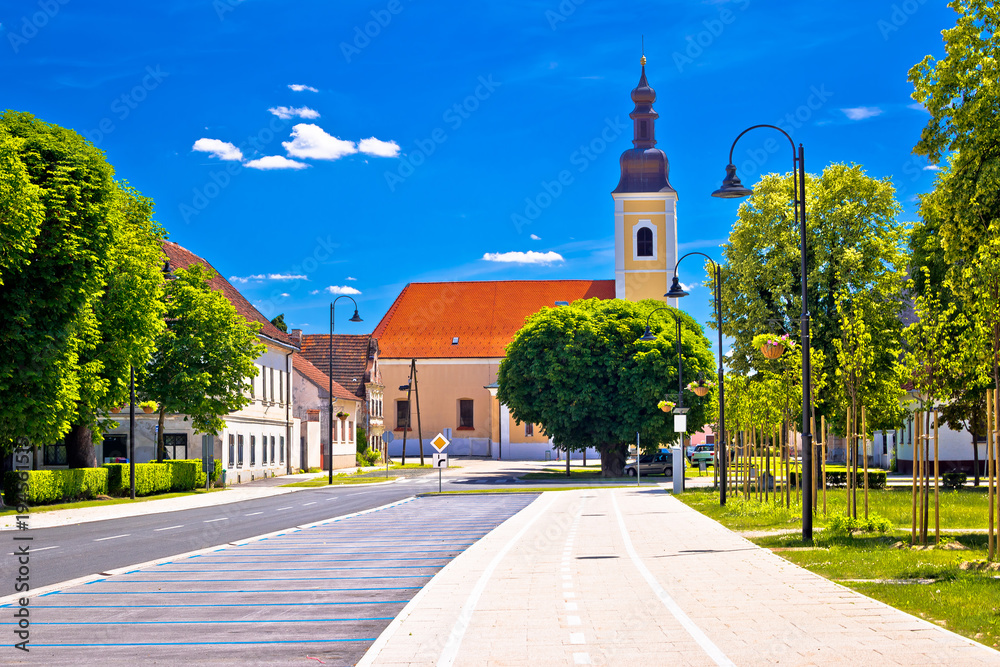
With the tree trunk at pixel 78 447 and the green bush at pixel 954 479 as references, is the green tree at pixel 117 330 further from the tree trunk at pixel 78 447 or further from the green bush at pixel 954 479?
the green bush at pixel 954 479

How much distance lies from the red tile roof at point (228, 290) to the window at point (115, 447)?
830 cm

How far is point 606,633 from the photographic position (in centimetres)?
905

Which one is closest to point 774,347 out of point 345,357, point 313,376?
point 313,376

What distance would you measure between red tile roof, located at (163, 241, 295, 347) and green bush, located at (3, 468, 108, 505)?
13.4 m

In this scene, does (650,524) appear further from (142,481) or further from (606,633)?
(142,481)

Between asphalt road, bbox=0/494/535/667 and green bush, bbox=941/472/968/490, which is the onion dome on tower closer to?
green bush, bbox=941/472/968/490

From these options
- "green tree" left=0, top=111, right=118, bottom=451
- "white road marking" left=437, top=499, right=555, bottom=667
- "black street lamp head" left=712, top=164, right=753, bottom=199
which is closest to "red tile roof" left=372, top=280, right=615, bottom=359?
"green tree" left=0, top=111, right=118, bottom=451

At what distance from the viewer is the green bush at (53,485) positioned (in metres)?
31.6

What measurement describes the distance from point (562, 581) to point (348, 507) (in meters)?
19.2

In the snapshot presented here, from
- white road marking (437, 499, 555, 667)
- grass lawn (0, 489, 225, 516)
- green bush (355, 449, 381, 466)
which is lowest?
green bush (355, 449, 381, 466)

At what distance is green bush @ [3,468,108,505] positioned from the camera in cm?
3156

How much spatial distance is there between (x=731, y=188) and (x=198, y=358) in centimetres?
2829

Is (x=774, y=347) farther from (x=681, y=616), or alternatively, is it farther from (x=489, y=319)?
(x=489, y=319)

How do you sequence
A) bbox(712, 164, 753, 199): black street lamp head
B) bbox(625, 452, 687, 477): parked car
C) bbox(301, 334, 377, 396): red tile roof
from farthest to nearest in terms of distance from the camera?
bbox(301, 334, 377, 396): red tile roof, bbox(625, 452, 687, 477): parked car, bbox(712, 164, 753, 199): black street lamp head
